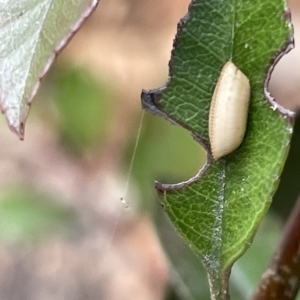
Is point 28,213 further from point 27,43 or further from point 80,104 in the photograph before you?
point 27,43

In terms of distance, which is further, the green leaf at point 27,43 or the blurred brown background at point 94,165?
the blurred brown background at point 94,165

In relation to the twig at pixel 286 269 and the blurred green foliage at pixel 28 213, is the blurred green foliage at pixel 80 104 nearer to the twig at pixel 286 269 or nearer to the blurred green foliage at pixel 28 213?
the blurred green foliage at pixel 28 213

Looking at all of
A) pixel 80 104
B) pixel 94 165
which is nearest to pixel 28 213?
pixel 80 104

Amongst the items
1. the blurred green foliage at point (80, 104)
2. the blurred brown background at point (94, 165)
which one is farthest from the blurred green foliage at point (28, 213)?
the blurred green foliage at point (80, 104)

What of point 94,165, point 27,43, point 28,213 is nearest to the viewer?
point 27,43

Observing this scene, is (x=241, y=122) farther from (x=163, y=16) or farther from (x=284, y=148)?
(x=163, y=16)

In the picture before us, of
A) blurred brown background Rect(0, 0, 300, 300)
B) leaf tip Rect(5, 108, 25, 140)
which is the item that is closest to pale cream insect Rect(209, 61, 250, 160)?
leaf tip Rect(5, 108, 25, 140)
